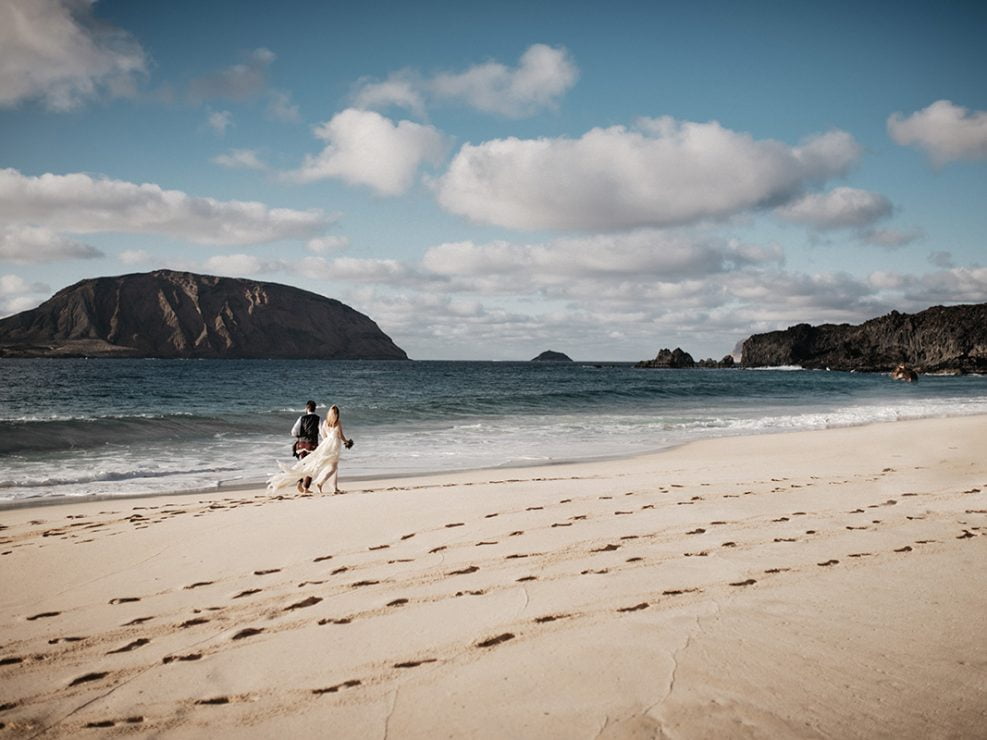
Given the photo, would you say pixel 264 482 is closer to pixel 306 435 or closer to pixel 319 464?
pixel 306 435

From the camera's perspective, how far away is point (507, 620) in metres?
4.36

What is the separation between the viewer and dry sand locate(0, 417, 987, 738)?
10.6 feet

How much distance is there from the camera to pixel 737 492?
932 centimetres

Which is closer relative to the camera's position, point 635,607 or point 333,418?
point 635,607

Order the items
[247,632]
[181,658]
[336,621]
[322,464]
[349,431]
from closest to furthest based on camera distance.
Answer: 1. [181,658]
2. [247,632]
3. [336,621]
4. [322,464]
5. [349,431]

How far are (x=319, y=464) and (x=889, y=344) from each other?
150680 millimetres

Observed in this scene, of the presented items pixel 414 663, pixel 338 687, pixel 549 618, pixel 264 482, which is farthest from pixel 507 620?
pixel 264 482

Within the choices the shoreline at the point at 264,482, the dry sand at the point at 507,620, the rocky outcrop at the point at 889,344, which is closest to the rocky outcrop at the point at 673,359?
the rocky outcrop at the point at 889,344

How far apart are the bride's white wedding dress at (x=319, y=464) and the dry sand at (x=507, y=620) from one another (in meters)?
2.17

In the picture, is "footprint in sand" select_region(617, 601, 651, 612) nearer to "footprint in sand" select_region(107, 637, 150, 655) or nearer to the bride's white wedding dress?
"footprint in sand" select_region(107, 637, 150, 655)

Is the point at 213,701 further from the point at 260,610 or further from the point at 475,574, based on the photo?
the point at 475,574

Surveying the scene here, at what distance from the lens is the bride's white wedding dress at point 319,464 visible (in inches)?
428

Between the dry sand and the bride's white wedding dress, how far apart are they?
2169 millimetres

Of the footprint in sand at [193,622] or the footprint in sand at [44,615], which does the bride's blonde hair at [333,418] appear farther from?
the footprint in sand at [193,622]
